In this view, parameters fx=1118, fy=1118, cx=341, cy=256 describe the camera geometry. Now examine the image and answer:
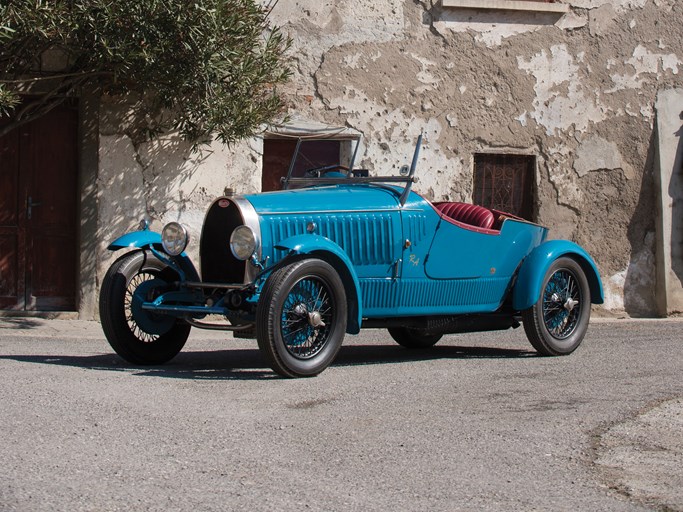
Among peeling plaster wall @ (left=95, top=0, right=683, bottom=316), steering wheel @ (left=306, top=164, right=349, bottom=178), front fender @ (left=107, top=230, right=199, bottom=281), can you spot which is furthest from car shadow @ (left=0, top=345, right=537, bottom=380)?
peeling plaster wall @ (left=95, top=0, right=683, bottom=316)

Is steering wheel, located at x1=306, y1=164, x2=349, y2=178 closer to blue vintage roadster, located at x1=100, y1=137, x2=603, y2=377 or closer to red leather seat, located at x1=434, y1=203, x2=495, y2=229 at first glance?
blue vintage roadster, located at x1=100, y1=137, x2=603, y2=377

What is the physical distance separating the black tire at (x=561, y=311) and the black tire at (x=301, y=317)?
1.93 metres

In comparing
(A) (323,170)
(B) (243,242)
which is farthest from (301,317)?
(A) (323,170)

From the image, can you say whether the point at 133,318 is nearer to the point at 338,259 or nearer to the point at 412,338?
the point at 338,259

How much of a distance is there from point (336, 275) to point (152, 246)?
1403mm

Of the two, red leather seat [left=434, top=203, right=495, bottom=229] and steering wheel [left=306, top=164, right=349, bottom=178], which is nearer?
red leather seat [left=434, top=203, right=495, bottom=229]

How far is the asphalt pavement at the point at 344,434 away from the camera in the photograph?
4371 mm

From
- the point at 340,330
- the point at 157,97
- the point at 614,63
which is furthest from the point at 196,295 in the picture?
the point at 614,63

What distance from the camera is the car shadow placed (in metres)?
7.32

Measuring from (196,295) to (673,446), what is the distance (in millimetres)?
3298

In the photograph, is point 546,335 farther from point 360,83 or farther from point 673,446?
point 360,83

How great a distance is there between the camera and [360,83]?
12.5 metres

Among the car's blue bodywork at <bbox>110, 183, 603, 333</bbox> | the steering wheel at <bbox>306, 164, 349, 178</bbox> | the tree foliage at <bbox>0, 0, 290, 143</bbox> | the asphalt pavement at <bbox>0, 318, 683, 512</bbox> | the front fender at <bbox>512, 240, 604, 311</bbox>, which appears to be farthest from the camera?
the tree foliage at <bbox>0, 0, 290, 143</bbox>

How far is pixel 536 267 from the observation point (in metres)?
8.38
